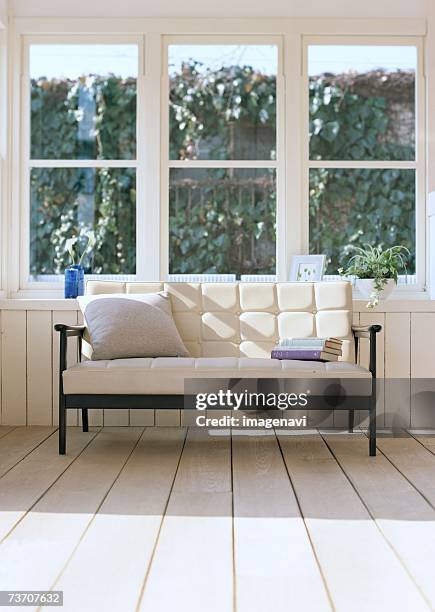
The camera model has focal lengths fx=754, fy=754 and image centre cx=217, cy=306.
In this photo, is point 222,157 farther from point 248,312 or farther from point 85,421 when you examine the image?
point 85,421

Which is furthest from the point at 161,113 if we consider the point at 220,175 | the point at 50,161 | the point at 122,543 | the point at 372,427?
the point at 122,543

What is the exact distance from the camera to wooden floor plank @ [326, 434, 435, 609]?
2102 mm

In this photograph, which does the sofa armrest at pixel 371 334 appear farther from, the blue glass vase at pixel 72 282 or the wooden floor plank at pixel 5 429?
the wooden floor plank at pixel 5 429

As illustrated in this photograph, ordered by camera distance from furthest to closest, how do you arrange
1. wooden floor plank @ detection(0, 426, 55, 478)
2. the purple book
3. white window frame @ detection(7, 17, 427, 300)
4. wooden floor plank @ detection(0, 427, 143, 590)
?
white window frame @ detection(7, 17, 427, 300), the purple book, wooden floor plank @ detection(0, 426, 55, 478), wooden floor plank @ detection(0, 427, 143, 590)

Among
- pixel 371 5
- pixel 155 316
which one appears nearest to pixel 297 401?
pixel 155 316

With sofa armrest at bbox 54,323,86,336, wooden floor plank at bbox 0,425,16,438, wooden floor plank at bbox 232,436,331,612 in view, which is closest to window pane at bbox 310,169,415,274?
sofa armrest at bbox 54,323,86,336

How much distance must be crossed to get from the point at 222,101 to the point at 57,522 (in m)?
3.18

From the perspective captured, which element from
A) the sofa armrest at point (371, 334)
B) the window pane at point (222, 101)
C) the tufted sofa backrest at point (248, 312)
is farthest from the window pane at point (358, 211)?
the sofa armrest at point (371, 334)

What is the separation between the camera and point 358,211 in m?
4.87

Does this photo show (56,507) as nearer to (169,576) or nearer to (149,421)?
(169,576)

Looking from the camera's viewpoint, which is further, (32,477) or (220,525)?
(32,477)

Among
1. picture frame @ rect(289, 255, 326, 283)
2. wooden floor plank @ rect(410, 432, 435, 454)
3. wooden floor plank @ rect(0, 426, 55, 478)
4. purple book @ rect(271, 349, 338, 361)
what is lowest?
wooden floor plank @ rect(410, 432, 435, 454)

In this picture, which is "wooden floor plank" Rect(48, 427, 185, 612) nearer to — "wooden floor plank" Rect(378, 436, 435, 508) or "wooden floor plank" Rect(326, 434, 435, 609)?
"wooden floor plank" Rect(326, 434, 435, 609)

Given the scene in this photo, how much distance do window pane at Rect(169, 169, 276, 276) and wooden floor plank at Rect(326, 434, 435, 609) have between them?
141 cm
